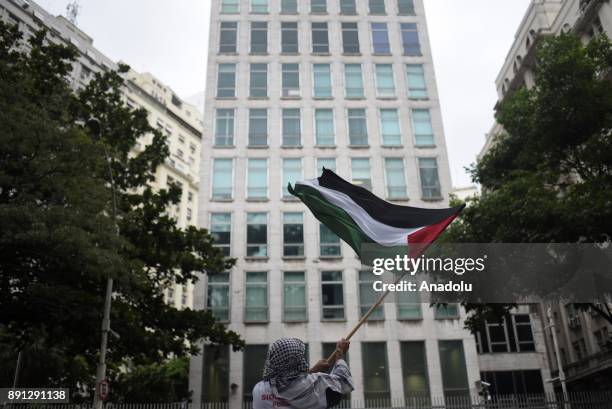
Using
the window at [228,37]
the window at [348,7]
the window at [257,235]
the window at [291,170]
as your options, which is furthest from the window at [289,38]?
the window at [257,235]

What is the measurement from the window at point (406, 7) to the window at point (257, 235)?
688 inches

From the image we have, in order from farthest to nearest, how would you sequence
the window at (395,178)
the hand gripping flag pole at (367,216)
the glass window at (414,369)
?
the window at (395,178), the glass window at (414,369), the hand gripping flag pole at (367,216)

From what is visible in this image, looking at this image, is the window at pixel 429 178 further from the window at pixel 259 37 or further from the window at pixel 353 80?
the window at pixel 259 37

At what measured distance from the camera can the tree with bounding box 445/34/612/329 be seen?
15875 mm

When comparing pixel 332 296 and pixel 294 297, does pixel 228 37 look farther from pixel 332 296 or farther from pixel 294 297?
pixel 332 296

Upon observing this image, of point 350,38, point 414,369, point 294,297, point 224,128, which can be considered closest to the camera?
point 414,369

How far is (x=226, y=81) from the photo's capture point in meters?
35.7

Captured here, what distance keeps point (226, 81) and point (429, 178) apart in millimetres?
13689

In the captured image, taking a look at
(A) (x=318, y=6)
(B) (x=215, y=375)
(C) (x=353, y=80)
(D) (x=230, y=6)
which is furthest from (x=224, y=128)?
(B) (x=215, y=375)

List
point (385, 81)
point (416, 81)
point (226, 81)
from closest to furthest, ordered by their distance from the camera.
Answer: point (226, 81) < point (385, 81) < point (416, 81)

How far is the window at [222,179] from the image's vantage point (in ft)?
106

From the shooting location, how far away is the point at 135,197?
2166 centimetres

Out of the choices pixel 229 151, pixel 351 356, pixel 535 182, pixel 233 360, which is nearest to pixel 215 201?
pixel 229 151

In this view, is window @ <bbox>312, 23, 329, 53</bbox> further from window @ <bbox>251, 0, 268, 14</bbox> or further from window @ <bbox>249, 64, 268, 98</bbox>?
window @ <bbox>249, 64, 268, 98</bbox>
